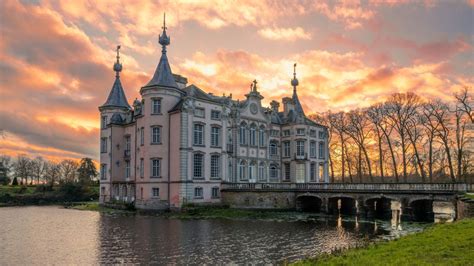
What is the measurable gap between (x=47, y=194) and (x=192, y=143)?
3939cm

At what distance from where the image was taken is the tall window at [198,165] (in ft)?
133

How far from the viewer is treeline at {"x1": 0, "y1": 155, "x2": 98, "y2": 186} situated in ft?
312

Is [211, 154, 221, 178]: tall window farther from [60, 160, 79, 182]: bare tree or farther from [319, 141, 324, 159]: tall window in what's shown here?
[60, 160, 79, 182]: bare tree

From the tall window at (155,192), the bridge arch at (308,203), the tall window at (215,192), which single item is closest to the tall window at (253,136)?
the tall window at (215,192)

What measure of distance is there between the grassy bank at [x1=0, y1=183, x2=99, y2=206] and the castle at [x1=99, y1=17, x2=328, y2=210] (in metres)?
20.6

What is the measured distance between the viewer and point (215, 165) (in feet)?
140

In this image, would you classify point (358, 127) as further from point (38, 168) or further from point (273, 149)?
point (38, 168)

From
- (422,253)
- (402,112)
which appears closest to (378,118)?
(402,112)

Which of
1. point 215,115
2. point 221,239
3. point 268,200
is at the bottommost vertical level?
point 221,239

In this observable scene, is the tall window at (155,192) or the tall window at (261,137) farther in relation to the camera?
the tall window at (261,137)

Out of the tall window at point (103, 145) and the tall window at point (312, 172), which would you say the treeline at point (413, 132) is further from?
the tall window at point (103, 145)

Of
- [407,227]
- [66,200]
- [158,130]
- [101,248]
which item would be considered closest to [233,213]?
[158,130]

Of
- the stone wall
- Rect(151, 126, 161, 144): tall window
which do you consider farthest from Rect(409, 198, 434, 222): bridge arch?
Rect(151, 126, 161, 144): tall window

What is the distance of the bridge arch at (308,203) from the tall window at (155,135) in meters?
14.8
